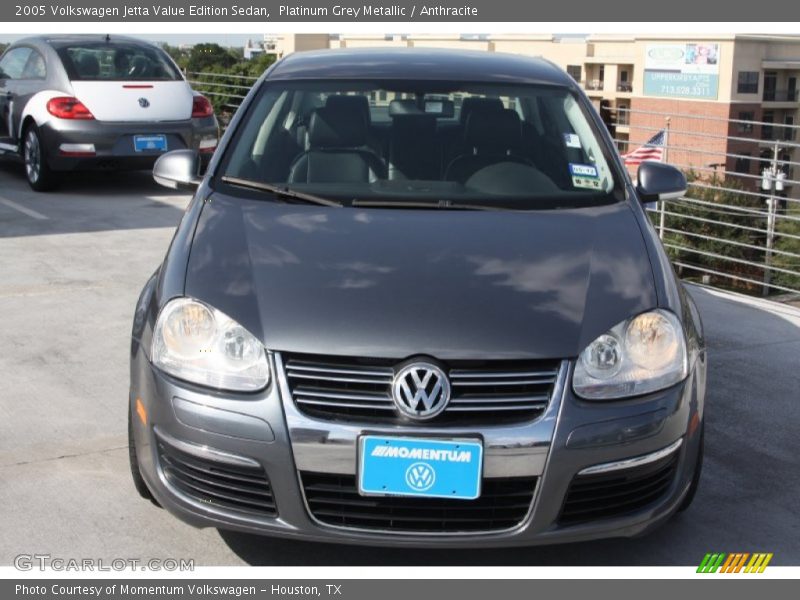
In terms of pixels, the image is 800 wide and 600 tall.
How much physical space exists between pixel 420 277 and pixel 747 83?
82.9 meters

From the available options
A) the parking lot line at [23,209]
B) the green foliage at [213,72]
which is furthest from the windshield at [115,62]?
the green foliage at [213,72]

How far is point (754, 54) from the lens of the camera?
81312 mm

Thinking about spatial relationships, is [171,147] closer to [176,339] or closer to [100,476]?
[100,476]

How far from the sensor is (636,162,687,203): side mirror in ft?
15.3

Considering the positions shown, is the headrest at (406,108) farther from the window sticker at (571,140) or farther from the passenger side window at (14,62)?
the passenger side window at (14,62)

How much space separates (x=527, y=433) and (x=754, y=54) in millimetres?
83782

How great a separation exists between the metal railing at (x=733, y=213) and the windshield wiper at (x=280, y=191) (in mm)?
2858

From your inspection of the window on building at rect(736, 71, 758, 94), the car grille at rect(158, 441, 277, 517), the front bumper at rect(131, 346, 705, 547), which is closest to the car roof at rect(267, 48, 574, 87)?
the front bumper at rect(131, 346, 705, 547)

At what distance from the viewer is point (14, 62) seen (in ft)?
37.4

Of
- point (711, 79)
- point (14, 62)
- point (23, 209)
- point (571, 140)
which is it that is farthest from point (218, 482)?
point (711, 79)

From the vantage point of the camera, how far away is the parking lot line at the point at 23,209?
30.9 feet

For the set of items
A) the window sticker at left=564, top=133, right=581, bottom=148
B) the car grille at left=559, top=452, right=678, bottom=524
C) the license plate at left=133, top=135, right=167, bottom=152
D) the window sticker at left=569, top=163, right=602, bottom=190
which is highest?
the window sticker at left=564, top=133, right=581, bottom=148

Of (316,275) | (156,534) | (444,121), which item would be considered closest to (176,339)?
(316,275)

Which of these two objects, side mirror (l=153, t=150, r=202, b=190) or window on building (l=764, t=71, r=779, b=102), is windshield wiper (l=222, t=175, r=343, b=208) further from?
window on building (l=764, t=71, r=779, b=102)
